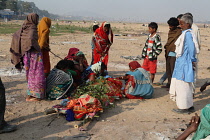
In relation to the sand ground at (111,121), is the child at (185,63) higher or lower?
higher

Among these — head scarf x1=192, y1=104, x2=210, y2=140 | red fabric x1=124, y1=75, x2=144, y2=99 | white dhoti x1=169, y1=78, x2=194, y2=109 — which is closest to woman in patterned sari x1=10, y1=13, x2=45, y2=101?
red fabric x1=124, y1=75, x2=144, y2=99

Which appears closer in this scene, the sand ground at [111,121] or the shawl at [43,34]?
the sand ground at [111,121]

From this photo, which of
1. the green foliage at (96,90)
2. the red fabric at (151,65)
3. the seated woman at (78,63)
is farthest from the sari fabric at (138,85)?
the seated woman at (78,63)

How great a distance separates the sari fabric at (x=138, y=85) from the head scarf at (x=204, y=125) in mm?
2923

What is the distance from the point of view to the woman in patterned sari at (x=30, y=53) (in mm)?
4887

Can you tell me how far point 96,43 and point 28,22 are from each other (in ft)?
8.37

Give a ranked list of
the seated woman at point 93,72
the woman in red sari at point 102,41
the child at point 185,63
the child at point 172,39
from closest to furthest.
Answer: the child at point 185,63
the seated woman at point 93,72
the child at point 172,39
the woman in red sari at point 102,41

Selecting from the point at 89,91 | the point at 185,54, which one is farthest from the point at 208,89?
the point at 89,91

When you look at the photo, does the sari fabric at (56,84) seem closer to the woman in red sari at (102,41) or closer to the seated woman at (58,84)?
the seated woman at (58,84)

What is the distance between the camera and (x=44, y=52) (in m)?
5.82

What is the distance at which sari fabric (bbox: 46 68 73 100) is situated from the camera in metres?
5.27

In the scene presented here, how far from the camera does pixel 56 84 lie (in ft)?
17.3

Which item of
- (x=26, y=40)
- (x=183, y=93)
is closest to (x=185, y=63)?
(x=183, y=93)

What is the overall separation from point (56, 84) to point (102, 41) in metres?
2.36
